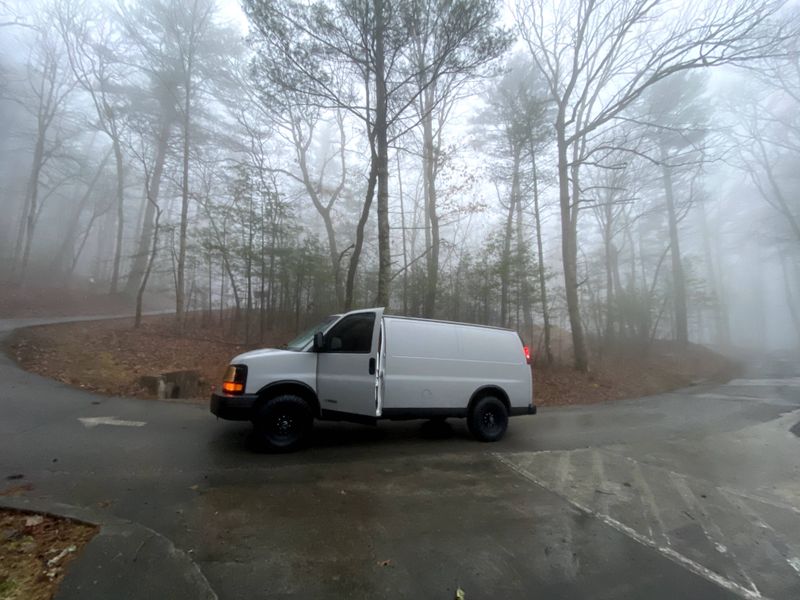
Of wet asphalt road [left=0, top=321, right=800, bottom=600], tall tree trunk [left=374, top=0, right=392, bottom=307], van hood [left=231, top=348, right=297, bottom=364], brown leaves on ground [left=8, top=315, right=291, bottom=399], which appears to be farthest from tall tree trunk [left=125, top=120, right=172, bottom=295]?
van hood [left=231, top=348, right=297, bottom=364]

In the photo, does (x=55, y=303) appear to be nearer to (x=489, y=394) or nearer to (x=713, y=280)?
(x=489, y=394)

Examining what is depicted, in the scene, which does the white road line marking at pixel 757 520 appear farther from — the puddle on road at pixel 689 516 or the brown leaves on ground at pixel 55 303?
the brown leaves on ground at pixel 55 303

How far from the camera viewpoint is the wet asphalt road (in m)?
2.91

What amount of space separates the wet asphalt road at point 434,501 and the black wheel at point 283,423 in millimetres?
269

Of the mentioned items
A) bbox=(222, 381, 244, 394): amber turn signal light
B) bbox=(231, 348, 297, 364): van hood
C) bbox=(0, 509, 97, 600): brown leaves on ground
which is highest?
bbox=(231, 348, 297, 364): van hood

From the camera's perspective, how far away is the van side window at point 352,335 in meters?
5.65

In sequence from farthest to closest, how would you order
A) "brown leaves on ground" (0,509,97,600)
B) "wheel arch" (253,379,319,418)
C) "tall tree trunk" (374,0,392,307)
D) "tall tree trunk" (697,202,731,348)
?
"tall tree trunk" (697,202,731,348), "tall tree trunk" (374,0,392,307), "wheel arch" (253,379,319,418), "brown leaves on ground" (0,509,97,600)

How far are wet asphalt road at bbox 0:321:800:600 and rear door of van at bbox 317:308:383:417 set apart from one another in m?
0.68

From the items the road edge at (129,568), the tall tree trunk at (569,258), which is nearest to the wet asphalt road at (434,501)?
the road edge at (129,568)

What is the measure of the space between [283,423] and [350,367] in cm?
115

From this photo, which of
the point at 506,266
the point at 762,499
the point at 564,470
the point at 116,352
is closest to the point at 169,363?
the point at 116,352

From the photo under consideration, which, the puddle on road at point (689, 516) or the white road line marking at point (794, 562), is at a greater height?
the puddle on road at point (689, 516)

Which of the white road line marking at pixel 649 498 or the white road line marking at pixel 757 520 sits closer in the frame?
the white road line marking at pixel 757 520

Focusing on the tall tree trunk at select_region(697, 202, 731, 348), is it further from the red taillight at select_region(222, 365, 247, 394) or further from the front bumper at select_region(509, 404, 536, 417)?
the red taillight at select_region(222, 365, 247, 394)
